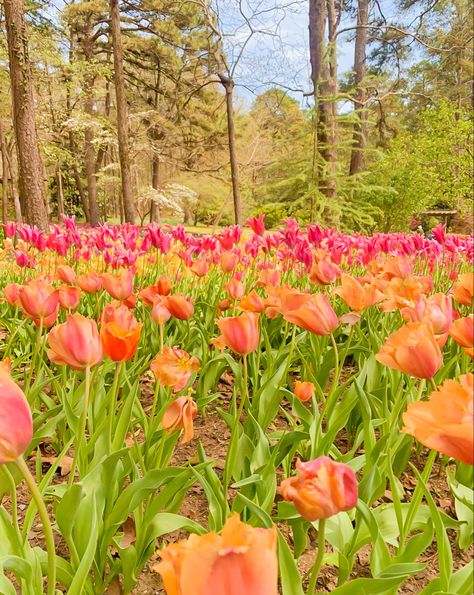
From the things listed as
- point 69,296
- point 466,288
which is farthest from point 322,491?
point 69,296

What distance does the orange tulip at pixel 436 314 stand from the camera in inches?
41.3

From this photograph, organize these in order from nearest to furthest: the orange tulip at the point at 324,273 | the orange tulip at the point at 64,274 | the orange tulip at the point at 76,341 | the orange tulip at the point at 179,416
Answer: the orange tulip at the point at 76,341 → the orange tulip at the point at 179,416 → the orange tulip at the point at 324,273 → the orange tulip at the point at 64,274

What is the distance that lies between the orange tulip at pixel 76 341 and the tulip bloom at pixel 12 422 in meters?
0.31

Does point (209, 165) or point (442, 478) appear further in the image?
point (209, 165)

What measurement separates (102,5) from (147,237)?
16819mm

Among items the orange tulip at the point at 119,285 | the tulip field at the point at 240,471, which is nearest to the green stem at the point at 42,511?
the tulip field at the point at 240,471

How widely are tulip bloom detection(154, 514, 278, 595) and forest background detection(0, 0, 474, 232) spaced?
18.8ft

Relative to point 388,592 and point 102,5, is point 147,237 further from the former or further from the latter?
point 102,5

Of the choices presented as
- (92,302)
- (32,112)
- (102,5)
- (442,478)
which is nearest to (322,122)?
(32,112)

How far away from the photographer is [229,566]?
0.33 meters

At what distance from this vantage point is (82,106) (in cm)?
1877

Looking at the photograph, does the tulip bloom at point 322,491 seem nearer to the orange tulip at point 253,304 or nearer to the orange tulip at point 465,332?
the orange tulip at point 465,332

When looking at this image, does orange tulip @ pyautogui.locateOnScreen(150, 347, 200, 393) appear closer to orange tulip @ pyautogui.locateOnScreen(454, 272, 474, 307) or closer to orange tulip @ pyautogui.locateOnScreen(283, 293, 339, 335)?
orange tulip @ pyautogui.locateOnScreen(283, 293, 339, 335)

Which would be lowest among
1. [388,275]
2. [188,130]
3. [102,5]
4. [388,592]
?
[388,592]
